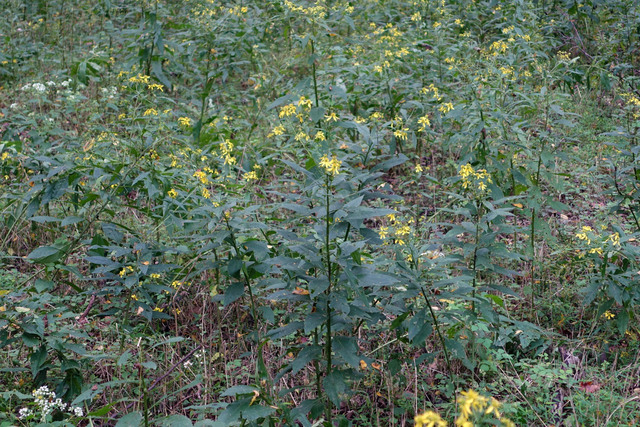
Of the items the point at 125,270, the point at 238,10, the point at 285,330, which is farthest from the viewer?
the point at 238,10

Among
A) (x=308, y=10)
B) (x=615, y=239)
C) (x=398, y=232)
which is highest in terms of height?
(x=308, y=10)

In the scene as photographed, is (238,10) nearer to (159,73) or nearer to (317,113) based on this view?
→ (159,73)

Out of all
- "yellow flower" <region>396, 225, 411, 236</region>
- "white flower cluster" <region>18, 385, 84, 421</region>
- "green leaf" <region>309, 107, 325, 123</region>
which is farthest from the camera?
"green leaf" <region>309, 107, 325, 123</region>

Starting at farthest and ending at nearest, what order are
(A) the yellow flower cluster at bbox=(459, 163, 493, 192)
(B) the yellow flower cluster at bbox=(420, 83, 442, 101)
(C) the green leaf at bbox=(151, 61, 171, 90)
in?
(C) the green leaf at bbox=(151, 61, 171, 90)
(B) the yellow flower cluster at bbox=(420, 83, 442, 101)
(A) the yellow flower cluster at bbox=(459, 163, 493, 192)

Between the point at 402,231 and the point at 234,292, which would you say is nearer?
the point at 402,231

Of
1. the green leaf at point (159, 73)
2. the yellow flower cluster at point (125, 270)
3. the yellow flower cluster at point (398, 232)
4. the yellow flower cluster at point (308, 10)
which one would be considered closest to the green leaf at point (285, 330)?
the yellow flower cluster at point (398, 232)

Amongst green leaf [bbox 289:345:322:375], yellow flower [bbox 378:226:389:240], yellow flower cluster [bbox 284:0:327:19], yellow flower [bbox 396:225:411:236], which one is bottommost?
green leaf [bbox 289:345:322:375]

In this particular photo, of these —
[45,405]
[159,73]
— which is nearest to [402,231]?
[45,405]

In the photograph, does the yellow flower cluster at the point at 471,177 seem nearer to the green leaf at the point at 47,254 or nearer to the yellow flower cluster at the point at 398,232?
the yellow flower cluster at the point at 398,232

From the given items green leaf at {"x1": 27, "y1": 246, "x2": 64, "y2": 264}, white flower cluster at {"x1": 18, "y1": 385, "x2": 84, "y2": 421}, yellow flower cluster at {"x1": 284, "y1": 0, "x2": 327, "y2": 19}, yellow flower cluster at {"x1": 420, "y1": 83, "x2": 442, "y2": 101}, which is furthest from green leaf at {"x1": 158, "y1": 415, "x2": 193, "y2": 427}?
yellow flower cluster at {"x1": 420, "y1": 83, "x2": 442, "y2": 101}

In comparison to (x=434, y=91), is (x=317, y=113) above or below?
above

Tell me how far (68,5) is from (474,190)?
872 centimetres

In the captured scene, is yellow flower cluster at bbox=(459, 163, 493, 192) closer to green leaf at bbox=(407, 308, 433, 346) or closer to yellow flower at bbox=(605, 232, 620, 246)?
green leaf at bbox=(407, 308, 433, 346)

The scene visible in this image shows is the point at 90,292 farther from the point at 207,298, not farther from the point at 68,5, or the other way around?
the point at 68,5
